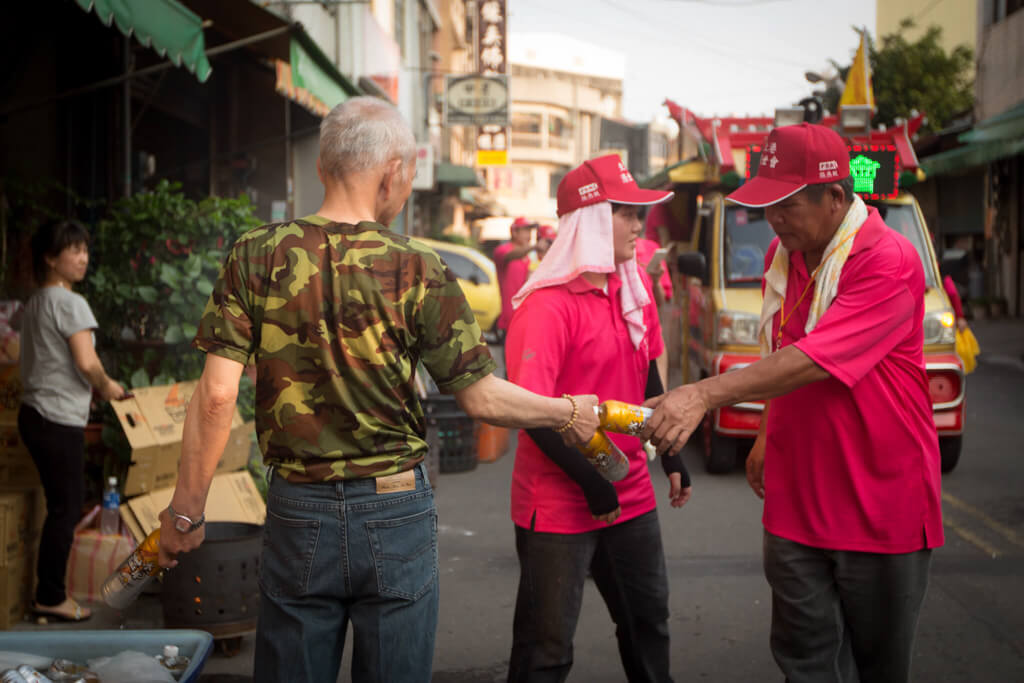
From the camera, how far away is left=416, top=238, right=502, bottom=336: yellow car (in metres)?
18.3

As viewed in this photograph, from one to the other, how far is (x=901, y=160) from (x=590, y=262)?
6035mm

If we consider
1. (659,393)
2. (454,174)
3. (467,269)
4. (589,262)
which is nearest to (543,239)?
(467,269)

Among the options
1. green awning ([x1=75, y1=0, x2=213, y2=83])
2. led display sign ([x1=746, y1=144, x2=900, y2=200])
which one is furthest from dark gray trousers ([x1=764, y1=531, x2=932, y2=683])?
led display sign ([x1=746, y1=144, x2=900, y2=200])

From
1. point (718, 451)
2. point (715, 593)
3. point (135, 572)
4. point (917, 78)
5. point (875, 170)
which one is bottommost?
point (715, 593)

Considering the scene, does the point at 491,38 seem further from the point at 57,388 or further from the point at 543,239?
the point at 57,388

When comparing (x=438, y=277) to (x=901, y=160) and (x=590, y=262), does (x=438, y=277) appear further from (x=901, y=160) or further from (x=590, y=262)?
(x=901, y=160)

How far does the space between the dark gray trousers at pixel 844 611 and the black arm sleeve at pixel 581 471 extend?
50 cm

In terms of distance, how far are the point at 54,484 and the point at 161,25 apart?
2.83 m

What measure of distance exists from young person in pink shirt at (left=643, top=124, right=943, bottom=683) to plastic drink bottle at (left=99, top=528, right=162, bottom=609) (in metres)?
1.63

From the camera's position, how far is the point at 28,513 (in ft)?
16.2

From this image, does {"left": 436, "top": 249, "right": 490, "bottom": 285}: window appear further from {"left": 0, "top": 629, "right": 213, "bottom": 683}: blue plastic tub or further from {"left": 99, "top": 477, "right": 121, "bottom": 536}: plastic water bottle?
{"left": 0, "top": 629, "right": 213, "bottom": 683}: blue plastic tub

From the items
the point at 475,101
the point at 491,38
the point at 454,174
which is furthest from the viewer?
the point at 454,174

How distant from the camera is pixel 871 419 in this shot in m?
2.75

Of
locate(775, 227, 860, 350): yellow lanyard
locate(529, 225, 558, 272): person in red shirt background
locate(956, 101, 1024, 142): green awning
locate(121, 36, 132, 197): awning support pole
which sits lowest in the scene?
locate(775, 227, 860, 350): yellow lanyard
